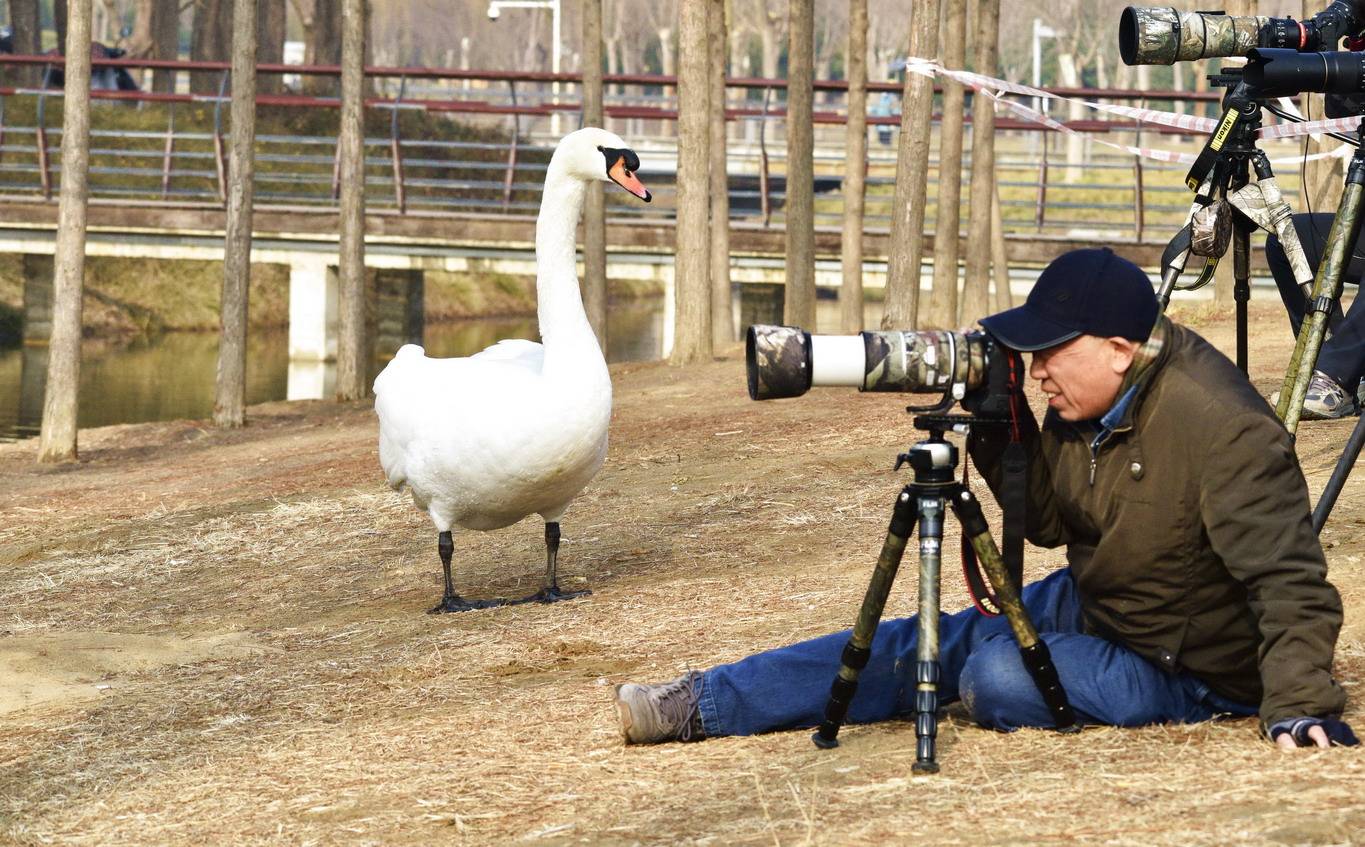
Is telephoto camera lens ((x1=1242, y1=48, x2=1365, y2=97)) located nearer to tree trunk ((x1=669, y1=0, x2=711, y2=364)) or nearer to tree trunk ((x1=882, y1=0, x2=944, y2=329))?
tree trunk ((x1=882, y1=0, x2=944, y2=329))

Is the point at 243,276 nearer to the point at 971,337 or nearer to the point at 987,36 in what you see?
the point at 987,36

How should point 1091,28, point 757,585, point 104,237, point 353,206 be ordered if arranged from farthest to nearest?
point 1091,28 → point 104,237 → point 353,206 → point 757,585

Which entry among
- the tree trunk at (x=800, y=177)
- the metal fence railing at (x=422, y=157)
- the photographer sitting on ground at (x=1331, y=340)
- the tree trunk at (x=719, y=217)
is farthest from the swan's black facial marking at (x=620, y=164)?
the metal fence railing at (x=422, y=157)

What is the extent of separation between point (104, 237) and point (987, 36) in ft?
43.0

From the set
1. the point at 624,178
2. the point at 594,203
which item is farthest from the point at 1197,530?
the point at 594,203

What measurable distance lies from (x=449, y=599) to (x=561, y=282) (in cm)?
149

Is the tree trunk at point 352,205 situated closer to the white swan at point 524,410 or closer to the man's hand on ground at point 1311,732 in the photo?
the white swan at point 524,410

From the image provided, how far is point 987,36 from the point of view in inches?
763

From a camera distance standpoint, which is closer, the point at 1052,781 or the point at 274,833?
the point at 1052,781

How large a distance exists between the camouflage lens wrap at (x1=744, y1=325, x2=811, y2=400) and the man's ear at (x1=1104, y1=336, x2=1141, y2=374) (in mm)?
712

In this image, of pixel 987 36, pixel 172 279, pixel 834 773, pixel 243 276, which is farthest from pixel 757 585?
pixel 172 279

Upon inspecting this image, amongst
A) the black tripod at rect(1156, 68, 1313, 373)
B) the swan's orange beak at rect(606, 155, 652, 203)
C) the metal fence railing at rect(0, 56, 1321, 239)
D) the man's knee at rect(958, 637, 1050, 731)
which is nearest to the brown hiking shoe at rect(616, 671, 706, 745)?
the man's knee at rect(958, 637, 1050, 731)

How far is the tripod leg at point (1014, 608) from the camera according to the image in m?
4.27

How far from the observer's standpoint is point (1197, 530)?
4238mm
